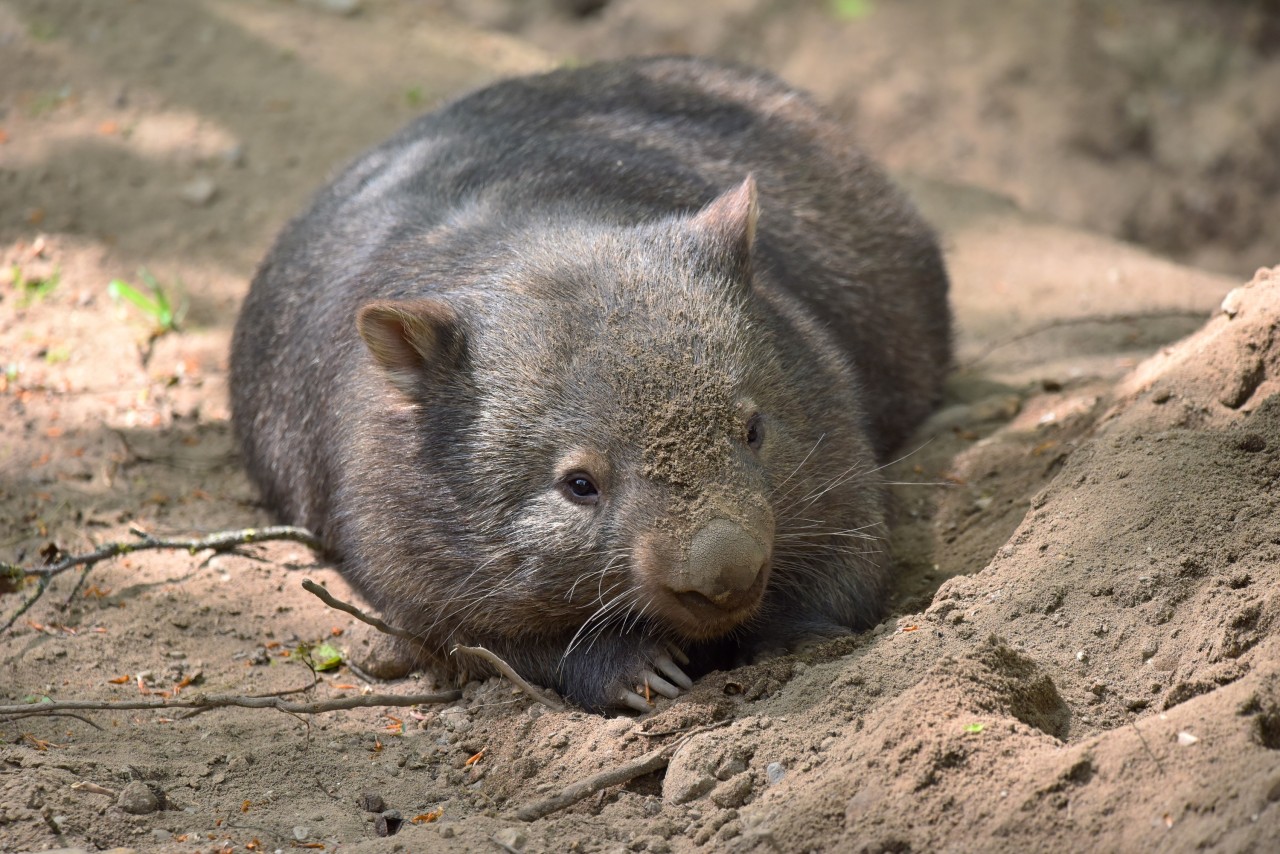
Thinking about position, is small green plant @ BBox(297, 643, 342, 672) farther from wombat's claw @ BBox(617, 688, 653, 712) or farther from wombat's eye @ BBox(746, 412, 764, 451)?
wombat's eye @ BBox(746, 412, 764, 451)

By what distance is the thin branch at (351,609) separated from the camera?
13.0ft

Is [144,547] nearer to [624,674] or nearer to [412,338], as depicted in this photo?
[412,338]

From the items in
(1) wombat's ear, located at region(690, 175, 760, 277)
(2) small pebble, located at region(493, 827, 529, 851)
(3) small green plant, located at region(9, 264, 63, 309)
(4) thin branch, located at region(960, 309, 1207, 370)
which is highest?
(1) wombat's ear, located at region(690, 175, 760, 277)

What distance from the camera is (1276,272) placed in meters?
4.38

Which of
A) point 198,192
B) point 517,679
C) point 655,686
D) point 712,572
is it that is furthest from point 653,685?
point 198,192

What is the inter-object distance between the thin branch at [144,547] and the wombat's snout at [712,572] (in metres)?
1.83

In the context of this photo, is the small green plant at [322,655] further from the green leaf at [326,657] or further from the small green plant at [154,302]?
the small green plant at [154,302]

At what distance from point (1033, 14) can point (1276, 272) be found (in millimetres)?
6200

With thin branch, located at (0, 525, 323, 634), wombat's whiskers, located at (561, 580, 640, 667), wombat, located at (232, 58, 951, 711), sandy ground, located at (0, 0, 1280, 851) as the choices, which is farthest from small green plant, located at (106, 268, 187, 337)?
wombat's whiskers, located at (561, 580, 640, 667)

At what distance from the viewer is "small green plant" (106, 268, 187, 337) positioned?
6699 mm

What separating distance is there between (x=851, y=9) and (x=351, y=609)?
7685 mm

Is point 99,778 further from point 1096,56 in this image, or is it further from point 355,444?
point 1096,56

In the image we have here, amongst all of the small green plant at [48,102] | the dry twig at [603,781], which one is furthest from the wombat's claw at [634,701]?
the small green plant at [48,102]

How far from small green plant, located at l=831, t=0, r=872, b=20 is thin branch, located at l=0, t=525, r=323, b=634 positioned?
6914mm
